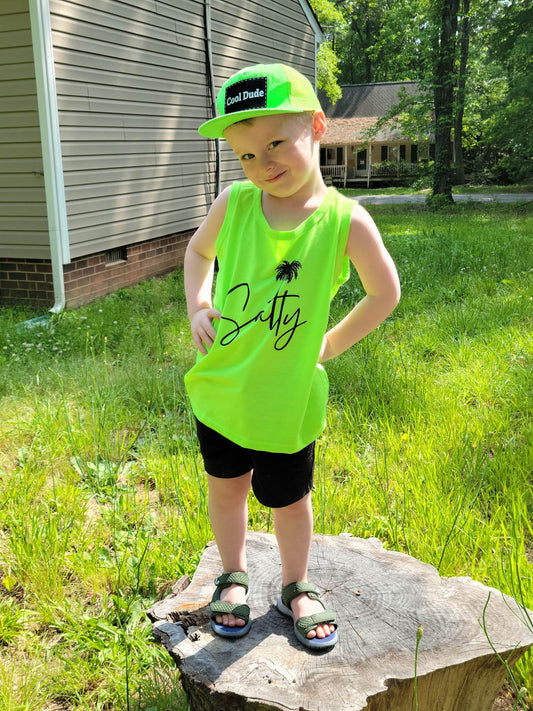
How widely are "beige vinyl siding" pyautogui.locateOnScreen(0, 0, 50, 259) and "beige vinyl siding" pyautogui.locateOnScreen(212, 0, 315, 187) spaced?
13.6ft

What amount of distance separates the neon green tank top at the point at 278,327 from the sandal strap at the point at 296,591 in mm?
469

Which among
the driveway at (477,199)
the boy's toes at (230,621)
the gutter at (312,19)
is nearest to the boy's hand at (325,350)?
the boy's toes at (230,621)

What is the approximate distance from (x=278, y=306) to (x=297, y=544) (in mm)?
706

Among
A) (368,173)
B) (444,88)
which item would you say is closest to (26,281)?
(444,88)

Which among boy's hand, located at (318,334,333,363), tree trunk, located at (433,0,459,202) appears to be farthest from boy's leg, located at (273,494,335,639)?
tree trunk, located at (433,0,459,202)

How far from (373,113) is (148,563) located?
3499 centimetres

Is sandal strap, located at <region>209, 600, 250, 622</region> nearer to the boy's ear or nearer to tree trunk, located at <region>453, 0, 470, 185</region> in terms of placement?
the boy's ear

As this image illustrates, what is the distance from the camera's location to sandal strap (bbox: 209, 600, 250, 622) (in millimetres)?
1850

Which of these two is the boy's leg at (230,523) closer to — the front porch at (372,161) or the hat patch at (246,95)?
the hat patch at (246,95)

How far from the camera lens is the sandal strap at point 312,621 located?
177 centimetres

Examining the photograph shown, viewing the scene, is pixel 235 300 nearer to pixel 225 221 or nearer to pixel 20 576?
pixel 225 221

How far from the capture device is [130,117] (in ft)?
25.4

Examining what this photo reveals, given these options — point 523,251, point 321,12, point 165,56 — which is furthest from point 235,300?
point 321,12

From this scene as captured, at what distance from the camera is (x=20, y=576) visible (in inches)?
94.9
